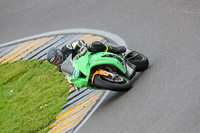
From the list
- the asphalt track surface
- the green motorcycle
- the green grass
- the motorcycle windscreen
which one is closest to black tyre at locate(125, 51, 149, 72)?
the green motorcycle

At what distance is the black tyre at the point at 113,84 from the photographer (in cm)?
771

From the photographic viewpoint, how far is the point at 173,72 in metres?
7.80

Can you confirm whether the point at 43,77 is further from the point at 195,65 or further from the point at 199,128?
the point at 199,128

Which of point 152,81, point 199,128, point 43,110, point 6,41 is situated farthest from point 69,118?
point 6,41

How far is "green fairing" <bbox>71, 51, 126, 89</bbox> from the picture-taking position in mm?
8031

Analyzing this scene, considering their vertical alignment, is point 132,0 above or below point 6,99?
above

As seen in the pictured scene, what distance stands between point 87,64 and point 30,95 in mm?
3659

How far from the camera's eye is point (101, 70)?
7973mm

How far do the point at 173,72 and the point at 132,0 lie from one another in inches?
205

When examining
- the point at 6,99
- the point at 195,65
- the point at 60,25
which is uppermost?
the point at 195,65

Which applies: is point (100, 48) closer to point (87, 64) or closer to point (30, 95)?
point (87, 64)

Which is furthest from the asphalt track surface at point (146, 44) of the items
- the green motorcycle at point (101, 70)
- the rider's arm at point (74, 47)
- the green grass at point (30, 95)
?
the green grass at point (30, 95)

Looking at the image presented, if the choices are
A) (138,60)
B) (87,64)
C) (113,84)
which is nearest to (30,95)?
(87,64)

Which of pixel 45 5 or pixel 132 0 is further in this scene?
pixel 45 5
